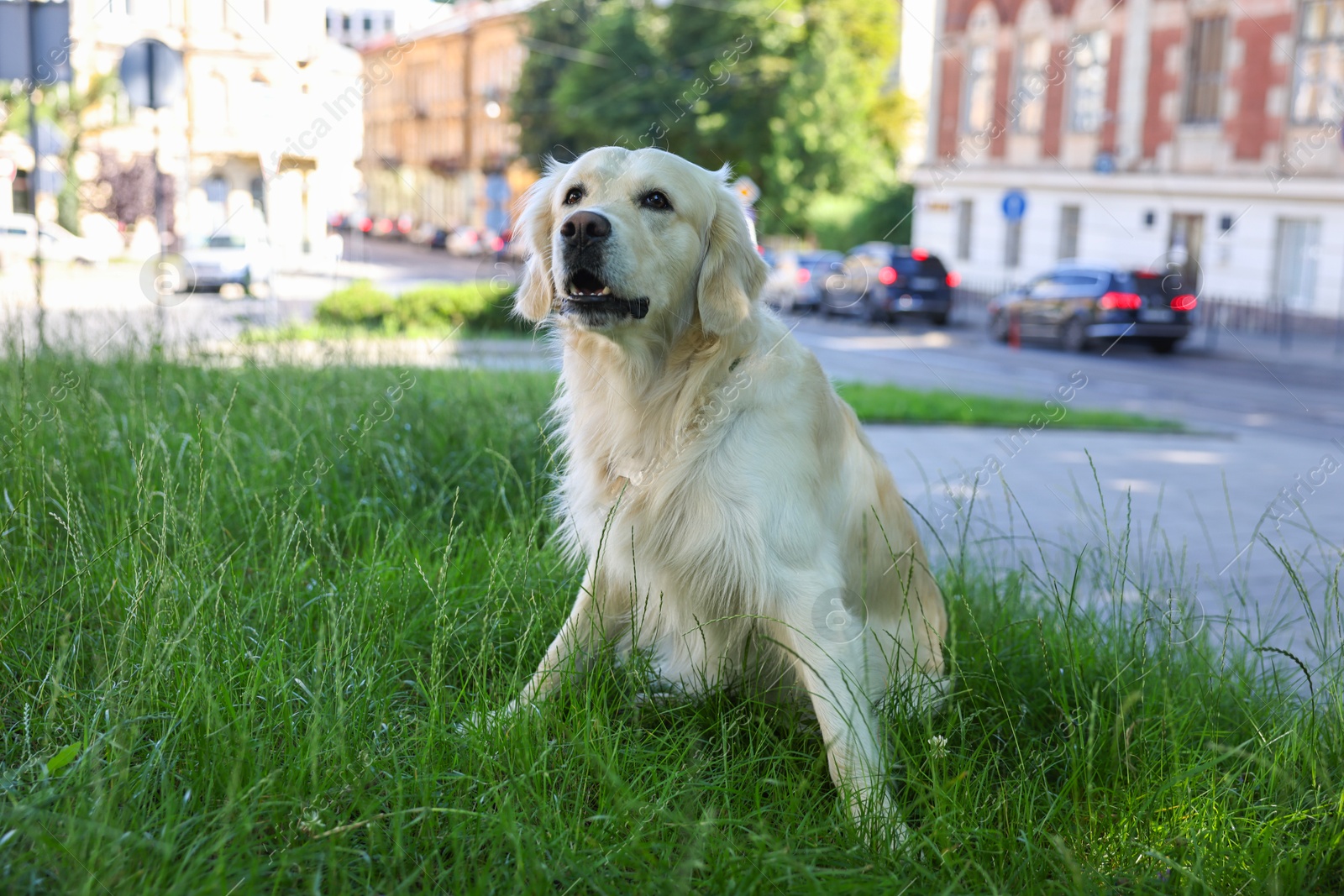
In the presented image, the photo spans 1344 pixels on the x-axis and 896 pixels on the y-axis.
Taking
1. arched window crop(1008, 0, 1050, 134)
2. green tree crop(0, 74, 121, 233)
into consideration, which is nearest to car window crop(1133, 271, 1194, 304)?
arched window crop(1008, 0, 1050, 134)

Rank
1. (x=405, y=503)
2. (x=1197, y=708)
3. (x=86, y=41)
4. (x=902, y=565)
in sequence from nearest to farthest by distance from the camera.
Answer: (x=1197, y=708) < (x=902, y=565) < (x=405, y=503) < (x=86, y=41)

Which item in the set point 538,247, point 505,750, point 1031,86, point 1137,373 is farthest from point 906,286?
point 505,750

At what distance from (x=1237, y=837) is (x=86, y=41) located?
4022cm

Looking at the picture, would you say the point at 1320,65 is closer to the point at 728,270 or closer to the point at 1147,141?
the point at 1147,141

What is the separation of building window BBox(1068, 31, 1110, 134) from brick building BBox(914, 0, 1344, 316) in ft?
0.15

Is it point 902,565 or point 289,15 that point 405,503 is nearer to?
point 902,565

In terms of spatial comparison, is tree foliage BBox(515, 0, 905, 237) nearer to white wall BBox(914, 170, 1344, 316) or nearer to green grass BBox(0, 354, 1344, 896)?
white wall BBox(914, 170, 1344, 316)

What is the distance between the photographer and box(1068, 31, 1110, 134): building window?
30828 mm

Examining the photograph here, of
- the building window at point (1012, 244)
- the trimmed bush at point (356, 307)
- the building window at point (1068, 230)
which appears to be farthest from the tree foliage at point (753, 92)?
the trimmed bush at point (356, 307)

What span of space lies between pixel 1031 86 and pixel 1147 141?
13.2 feet

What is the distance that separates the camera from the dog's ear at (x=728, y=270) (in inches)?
119

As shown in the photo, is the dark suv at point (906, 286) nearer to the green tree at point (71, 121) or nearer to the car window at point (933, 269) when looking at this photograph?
the car window at point (933, 269)

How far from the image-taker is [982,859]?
2387 mm

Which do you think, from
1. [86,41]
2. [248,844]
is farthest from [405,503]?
[86,41]
